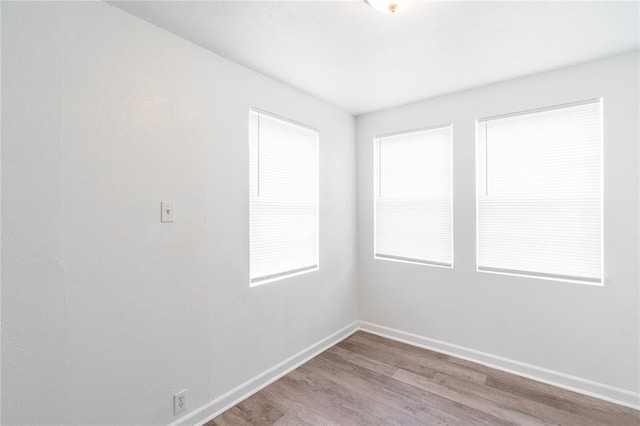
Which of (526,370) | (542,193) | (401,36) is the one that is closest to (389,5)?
(401,36)

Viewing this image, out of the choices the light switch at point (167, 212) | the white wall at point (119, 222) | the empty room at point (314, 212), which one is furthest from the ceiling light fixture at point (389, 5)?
the light switch at point (167, 212)

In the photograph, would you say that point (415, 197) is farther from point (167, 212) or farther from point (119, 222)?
point (119, 222)

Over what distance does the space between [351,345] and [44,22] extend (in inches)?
137

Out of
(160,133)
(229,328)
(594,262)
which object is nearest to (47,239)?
(160,133)

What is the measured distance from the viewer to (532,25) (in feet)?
6.11

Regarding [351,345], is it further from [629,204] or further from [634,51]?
[634,51]

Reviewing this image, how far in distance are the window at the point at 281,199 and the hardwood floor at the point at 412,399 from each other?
952mm

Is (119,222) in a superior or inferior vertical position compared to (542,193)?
inferior

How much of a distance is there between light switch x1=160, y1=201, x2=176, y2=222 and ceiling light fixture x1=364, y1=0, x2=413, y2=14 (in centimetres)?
172

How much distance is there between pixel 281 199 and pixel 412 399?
2010mm

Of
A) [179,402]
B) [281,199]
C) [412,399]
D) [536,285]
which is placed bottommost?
[412,399]

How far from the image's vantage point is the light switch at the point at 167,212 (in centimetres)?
187

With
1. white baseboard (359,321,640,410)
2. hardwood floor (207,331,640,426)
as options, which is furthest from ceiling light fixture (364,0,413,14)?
white baseboard (359,321,640,410)

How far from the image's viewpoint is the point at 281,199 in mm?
2764
